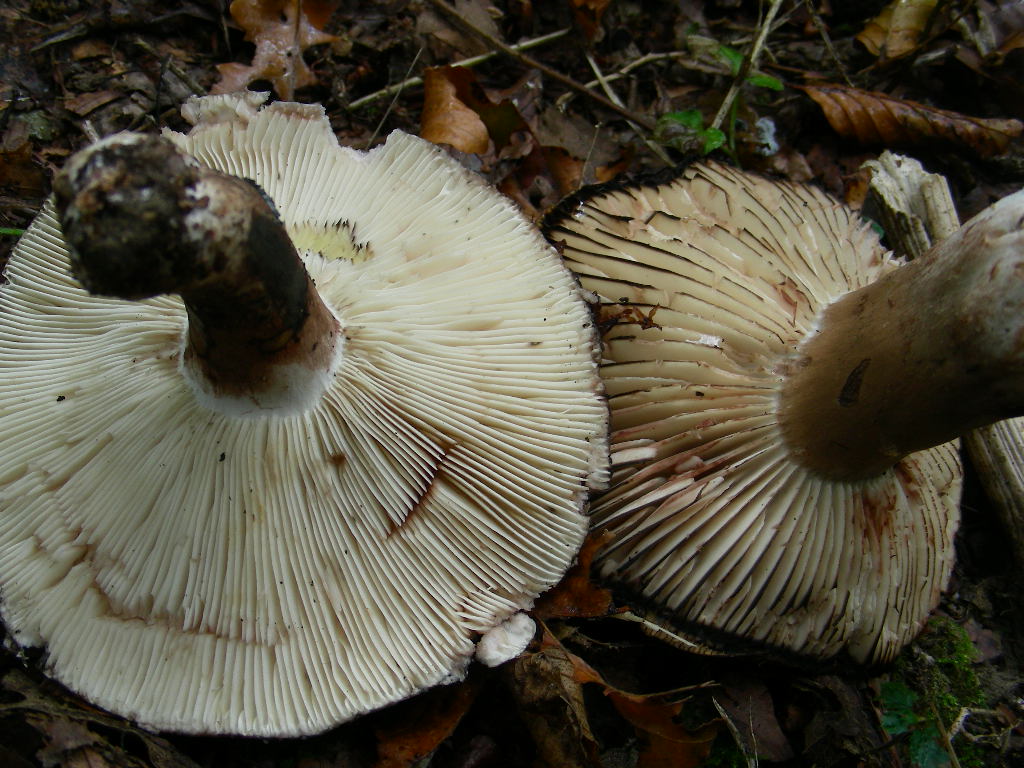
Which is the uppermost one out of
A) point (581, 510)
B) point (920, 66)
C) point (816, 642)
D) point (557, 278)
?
point (920, 66)

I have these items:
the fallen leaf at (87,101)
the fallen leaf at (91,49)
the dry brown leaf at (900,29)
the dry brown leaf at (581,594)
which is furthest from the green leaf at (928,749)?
the fallen leaf at (91,49)

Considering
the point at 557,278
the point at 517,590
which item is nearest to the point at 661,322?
the point at 557,278

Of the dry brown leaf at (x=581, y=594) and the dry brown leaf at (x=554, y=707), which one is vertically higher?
the dry brown leaf at (x=581, y=594)

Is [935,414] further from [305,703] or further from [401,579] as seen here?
[305,703]

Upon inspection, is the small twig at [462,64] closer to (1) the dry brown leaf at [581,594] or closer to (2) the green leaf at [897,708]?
(1) the dry brown leaf at [581,594]

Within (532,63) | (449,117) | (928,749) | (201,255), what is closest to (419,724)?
(201,255)

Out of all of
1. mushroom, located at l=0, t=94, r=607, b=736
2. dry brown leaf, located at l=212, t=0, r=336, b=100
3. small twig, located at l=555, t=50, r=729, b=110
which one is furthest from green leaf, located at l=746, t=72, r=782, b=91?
mushroom, located at l=0, t=94, r=607, b=736
